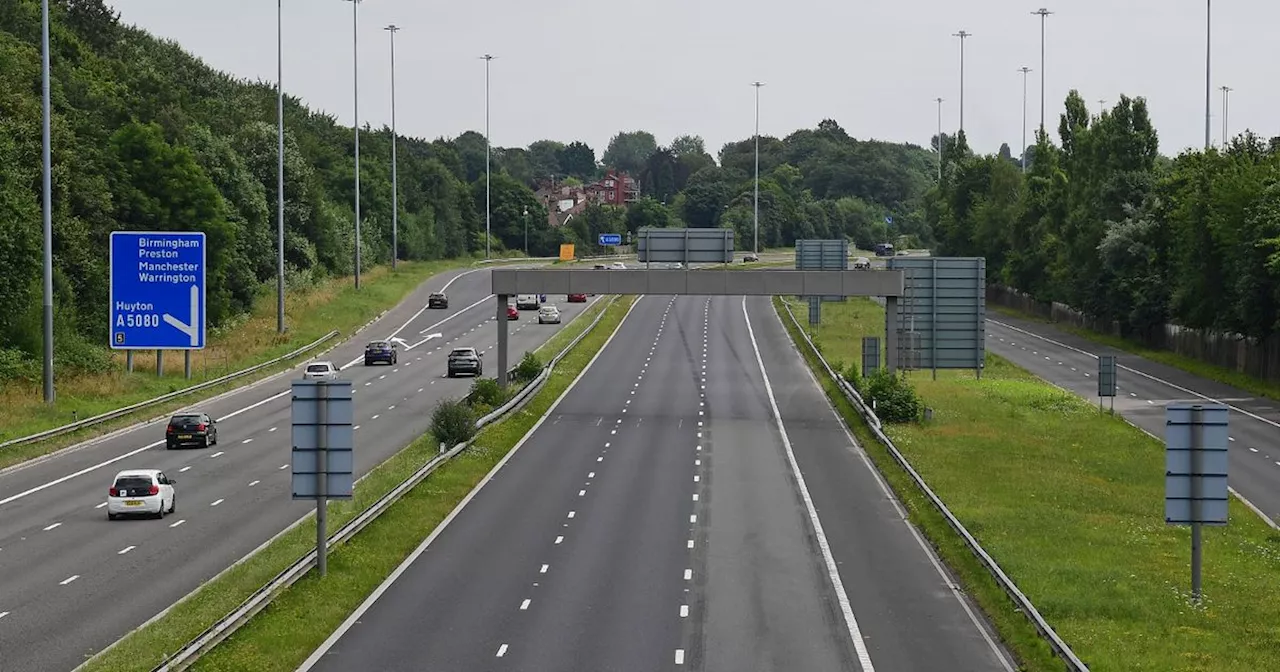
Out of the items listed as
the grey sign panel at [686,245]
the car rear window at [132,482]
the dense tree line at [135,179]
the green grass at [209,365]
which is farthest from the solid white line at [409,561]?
the dense tree line at [135,179]

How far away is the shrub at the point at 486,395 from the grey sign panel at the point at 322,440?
36970 mm

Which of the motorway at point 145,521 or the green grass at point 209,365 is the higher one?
the green grass at point 209,365

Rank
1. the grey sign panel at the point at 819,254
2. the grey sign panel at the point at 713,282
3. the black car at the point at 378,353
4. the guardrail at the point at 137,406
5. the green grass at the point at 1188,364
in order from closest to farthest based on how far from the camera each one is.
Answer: the guardrail at the point at 137,406
the grey sign panel at the point at 713,282
the green grass at the point at 1188,364
the black car at the point at 378,353
the grey sign panel at the point at 819,254

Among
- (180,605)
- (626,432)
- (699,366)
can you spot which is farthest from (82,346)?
(180,605)

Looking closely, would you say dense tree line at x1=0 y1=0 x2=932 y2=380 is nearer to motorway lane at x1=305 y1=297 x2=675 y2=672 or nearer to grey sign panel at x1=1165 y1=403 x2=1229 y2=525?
motorway lane at x1=305 y1=297 x2=675 y2=672

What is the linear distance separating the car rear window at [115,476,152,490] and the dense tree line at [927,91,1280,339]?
59.6 meters

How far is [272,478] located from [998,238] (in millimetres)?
125620

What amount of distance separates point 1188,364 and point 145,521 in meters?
75.2

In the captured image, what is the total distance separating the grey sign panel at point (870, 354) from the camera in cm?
8700

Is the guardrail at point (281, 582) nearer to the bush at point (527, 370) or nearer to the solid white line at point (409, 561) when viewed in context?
the solid white line at point (409, 561)

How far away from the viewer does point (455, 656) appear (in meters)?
31.5

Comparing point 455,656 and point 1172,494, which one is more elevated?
point 1172,494

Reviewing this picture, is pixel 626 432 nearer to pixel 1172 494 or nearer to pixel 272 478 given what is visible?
pixel 272 478

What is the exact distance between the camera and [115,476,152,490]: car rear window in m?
48.4
